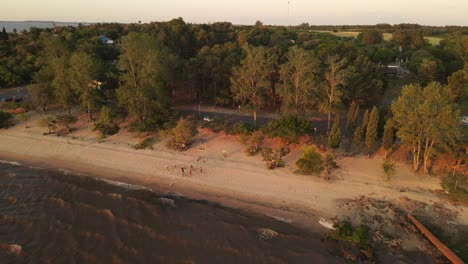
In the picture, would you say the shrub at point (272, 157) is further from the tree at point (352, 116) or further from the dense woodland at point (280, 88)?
the tree at point (352, 116)

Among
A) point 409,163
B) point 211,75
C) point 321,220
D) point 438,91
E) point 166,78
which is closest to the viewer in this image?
point 321,220

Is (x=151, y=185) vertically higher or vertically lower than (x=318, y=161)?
lower

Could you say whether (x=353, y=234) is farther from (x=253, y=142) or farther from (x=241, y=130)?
(x=241, y=130)

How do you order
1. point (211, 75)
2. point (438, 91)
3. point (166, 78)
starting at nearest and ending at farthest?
1. point (438, 91)
2. point (166, 78)
3. point (211, 75)

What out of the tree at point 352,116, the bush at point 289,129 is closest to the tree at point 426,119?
the tree at point 352,116

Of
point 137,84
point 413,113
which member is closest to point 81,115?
point 137,84

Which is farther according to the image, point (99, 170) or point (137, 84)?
point (137, 84)

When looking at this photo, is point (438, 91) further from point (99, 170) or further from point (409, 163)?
point (99, 170)
